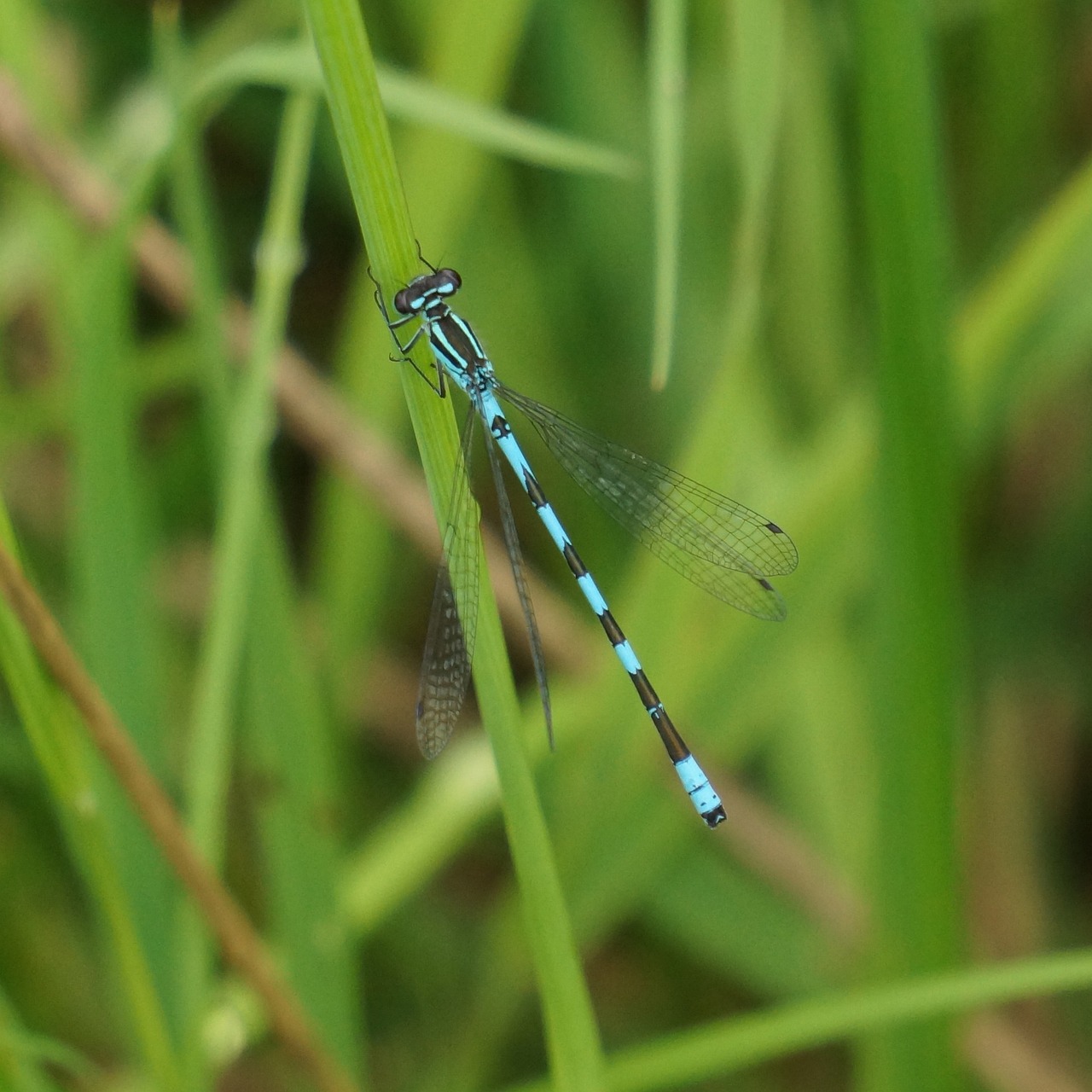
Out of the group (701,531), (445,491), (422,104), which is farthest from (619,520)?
(445,491)

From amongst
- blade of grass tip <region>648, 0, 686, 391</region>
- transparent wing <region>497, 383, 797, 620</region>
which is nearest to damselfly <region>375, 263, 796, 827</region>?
transparent wing <region>497, 383, 797, 620</region>

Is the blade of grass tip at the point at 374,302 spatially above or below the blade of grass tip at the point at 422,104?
above

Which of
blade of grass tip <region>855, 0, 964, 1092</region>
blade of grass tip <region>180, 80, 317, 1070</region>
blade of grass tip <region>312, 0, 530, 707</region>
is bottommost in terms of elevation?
blade of grass tip <region>855, 0, 964, 1092</region>

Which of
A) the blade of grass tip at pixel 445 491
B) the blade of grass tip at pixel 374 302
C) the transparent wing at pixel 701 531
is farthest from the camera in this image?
the blade of grass tip at pixel 374 302

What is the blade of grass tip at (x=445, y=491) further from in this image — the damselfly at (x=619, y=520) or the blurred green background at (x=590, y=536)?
the damselfly at (x=619, y=520)

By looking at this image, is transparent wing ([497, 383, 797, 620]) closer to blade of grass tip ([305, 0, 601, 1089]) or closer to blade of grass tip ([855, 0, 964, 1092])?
blade of grass tip ([855, 0, 964, 1092])

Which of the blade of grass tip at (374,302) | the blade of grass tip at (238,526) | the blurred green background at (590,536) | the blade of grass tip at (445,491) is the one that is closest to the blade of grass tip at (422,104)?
the blurred green background at (590,536)
